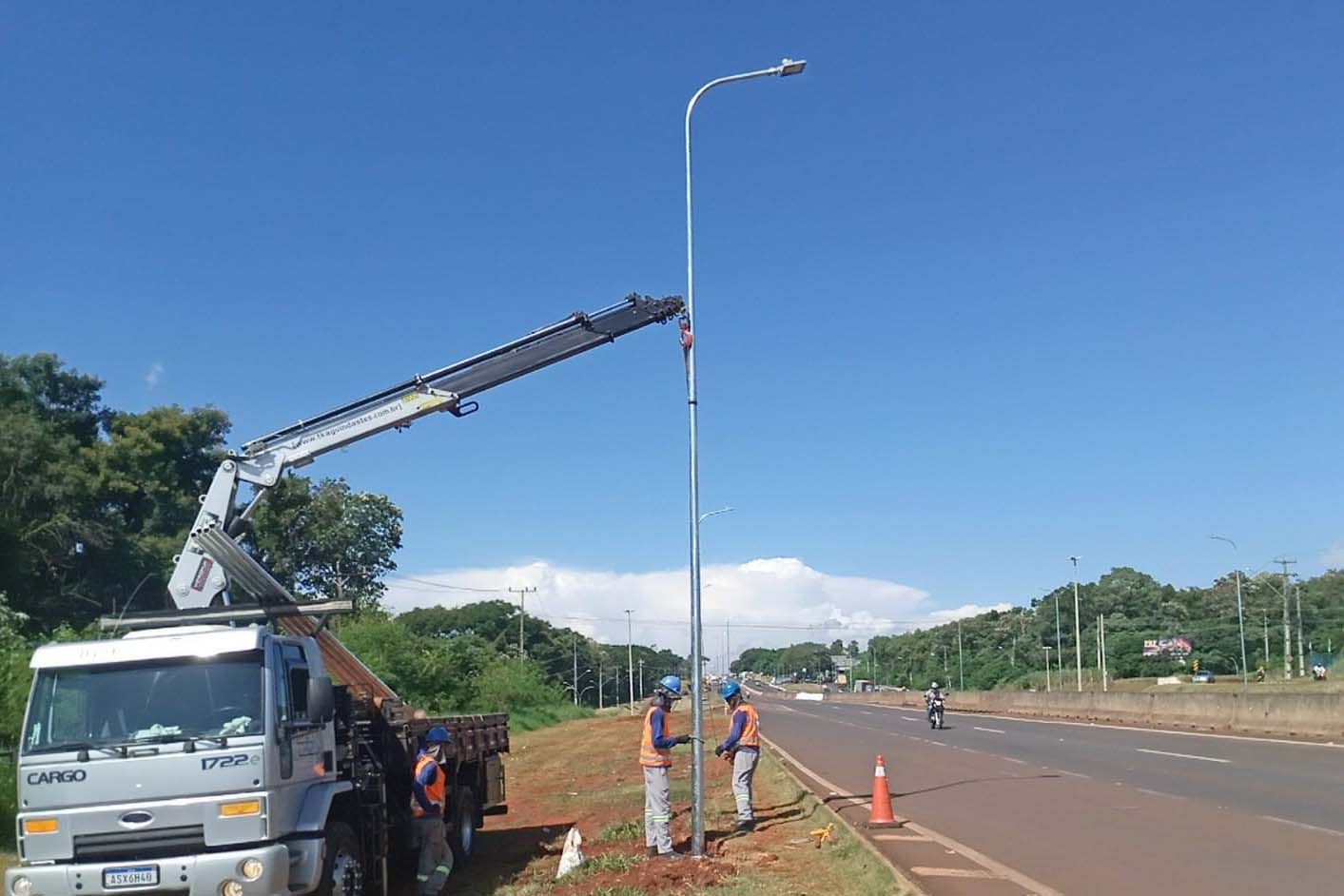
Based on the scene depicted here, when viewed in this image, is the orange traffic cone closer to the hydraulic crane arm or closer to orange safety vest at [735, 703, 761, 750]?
orange safety vest at [735, 703, 761, 750]

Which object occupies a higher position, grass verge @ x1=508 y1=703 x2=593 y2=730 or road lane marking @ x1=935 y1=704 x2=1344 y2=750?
road lane marking @ x1=935 y1=704 x2=1344 y2=750

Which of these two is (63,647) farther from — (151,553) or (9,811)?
(151,553)

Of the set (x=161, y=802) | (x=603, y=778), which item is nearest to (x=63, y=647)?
(x=161, y=802)

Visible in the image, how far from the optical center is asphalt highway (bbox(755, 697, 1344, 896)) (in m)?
11.2

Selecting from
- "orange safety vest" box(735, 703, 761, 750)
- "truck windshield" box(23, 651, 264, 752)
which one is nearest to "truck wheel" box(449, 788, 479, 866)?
"orange safety vest" box(735, 703, 761, 750)

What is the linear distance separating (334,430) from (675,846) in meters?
6.42

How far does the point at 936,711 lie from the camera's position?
140 feet

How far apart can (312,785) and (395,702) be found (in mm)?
3737

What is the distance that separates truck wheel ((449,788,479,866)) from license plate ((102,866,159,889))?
5.74m

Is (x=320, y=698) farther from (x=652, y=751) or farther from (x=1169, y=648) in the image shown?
(x=1169, y=648)

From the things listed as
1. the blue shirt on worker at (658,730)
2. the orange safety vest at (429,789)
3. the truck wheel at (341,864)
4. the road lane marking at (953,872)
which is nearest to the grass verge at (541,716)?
the blue shirt on worker at (658,730)

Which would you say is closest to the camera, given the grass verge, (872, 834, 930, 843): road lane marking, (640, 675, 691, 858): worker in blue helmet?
(640, 675, 691, 858): worker in blue helmet

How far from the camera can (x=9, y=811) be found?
16.5 m

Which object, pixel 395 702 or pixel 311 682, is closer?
pixel 311 682
